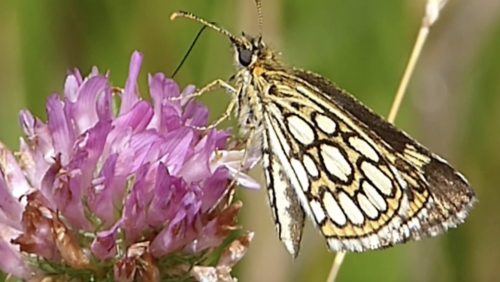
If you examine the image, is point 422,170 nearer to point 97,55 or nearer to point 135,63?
point 135,63

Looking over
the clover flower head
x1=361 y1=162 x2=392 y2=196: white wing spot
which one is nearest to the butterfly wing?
x1=361 y1=162 x2=392 y2=196: white wing spot

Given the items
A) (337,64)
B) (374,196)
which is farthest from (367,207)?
(337,64)

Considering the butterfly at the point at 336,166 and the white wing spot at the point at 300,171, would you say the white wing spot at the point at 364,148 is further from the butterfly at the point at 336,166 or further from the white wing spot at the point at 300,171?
the white wing spot at the point at 300,171

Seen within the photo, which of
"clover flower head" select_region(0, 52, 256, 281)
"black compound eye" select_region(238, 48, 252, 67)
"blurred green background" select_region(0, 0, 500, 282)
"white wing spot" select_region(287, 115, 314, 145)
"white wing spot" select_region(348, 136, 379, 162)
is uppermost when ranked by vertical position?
"blurred green background" select_region(0, 0, 500, 282)

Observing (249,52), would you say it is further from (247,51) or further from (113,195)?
(113,195)

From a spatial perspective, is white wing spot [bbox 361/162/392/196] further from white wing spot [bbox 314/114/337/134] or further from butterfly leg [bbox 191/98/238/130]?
butterfly leg [bbox 191/98/238/130]

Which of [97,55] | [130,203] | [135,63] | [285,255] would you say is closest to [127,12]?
[97,55]

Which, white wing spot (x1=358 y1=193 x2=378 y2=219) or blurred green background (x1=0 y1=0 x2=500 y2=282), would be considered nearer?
white wing spot (x1=358 y1=193 x2=378 y2=219)
